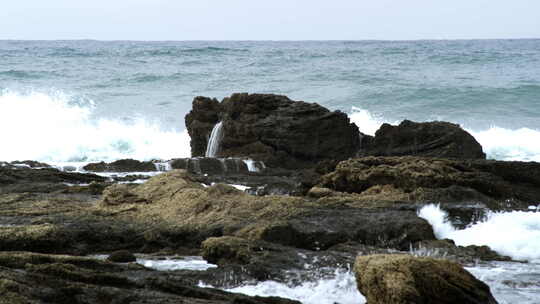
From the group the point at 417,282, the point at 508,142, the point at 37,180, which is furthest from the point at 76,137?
the point at 417,282

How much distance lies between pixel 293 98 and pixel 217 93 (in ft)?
11.9

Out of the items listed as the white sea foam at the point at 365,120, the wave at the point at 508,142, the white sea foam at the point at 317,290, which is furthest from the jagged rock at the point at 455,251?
the white sea foam at the point at 365,120

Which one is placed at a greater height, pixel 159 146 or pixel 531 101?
pixel 531 101

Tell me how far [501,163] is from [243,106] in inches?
282

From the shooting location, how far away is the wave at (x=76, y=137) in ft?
68.9

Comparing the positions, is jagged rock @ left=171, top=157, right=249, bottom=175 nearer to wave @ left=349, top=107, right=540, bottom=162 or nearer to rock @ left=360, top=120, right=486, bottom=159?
rock @ left=360, top=120, right=486, bottom=159

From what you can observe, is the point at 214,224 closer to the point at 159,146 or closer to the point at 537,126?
the point at 159,146

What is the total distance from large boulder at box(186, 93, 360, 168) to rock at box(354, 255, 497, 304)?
9896 mm

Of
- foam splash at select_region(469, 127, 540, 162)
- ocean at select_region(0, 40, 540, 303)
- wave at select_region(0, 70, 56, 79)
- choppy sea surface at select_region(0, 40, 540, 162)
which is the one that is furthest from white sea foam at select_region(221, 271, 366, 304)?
wave at select_region(0, 70, 56, 79)

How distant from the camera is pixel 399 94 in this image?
101 ft

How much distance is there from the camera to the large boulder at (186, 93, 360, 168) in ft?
48.3

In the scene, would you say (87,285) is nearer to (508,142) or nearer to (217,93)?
(508,142)

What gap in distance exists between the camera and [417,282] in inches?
168

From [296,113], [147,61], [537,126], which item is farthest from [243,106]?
[147,61]
